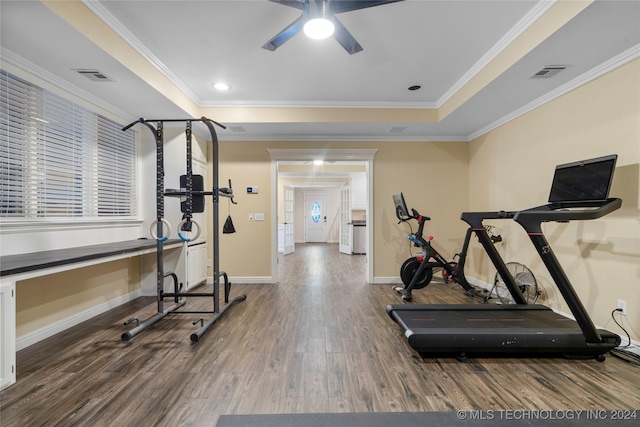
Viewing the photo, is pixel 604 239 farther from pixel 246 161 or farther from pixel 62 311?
pixel 62 311

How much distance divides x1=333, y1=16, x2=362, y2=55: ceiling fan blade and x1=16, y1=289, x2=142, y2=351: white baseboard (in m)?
3.58

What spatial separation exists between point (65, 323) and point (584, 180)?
16.5ft

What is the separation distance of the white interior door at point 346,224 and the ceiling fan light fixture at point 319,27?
6.13m

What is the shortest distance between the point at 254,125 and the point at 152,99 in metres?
1.30

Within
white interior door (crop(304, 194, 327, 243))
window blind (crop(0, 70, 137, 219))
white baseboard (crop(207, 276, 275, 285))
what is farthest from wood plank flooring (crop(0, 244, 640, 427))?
white interior door (crop(304, 194, 327, 243))

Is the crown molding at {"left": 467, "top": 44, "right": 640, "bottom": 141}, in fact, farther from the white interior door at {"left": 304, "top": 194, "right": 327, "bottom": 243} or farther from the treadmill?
the white interior door at {"left": 304, "top": 194, "right": 327, "bottom": 243}

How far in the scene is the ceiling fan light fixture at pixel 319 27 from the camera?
1792 mm

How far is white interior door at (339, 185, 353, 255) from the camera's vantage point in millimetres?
7803

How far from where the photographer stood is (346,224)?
8070 mm

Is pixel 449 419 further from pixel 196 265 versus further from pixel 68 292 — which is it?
pixel 196 265

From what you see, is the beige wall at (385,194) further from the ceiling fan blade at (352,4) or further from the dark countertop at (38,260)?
the ceiling fan blade at (352,4)

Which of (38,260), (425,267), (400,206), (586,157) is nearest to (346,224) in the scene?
(400,206)

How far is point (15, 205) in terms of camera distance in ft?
7.32

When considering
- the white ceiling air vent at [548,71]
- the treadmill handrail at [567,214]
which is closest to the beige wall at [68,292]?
the treadmill handrail at [567,214]
